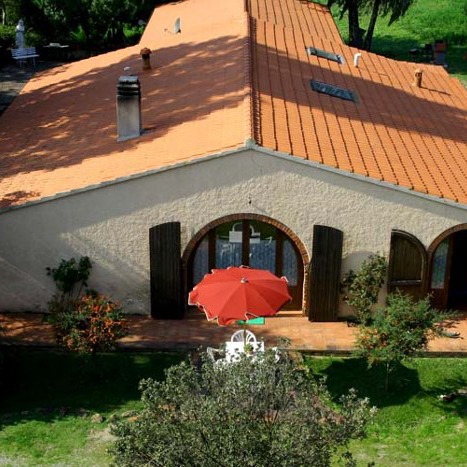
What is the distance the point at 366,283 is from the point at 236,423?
9.45 m

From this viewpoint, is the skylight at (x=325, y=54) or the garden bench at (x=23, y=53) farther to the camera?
the garden bench at (x=23, y=53)

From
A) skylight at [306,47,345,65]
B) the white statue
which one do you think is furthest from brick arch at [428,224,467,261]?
the white statue

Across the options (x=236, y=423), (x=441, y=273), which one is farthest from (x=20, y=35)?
(x=236, y=423)

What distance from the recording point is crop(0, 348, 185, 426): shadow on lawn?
16.7 m

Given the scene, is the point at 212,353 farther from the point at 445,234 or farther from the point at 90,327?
the point at 445,234

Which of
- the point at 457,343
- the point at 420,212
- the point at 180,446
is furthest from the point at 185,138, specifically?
the point at 180,446

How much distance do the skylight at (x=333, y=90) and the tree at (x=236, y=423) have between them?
561 inches

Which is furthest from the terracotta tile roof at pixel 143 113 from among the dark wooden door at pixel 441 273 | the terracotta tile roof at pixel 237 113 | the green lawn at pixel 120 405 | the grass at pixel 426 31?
the grass at pixel 426 31

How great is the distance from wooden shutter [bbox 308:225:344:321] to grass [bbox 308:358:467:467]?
63.8 inches

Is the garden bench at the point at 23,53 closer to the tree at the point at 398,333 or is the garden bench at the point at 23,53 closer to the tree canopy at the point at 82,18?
the tree canopy at the point at 82,18

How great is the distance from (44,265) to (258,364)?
9.50 metres

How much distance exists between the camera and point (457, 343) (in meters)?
19.3

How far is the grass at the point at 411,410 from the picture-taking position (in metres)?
15.6

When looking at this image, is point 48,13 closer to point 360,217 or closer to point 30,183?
point 30,183
